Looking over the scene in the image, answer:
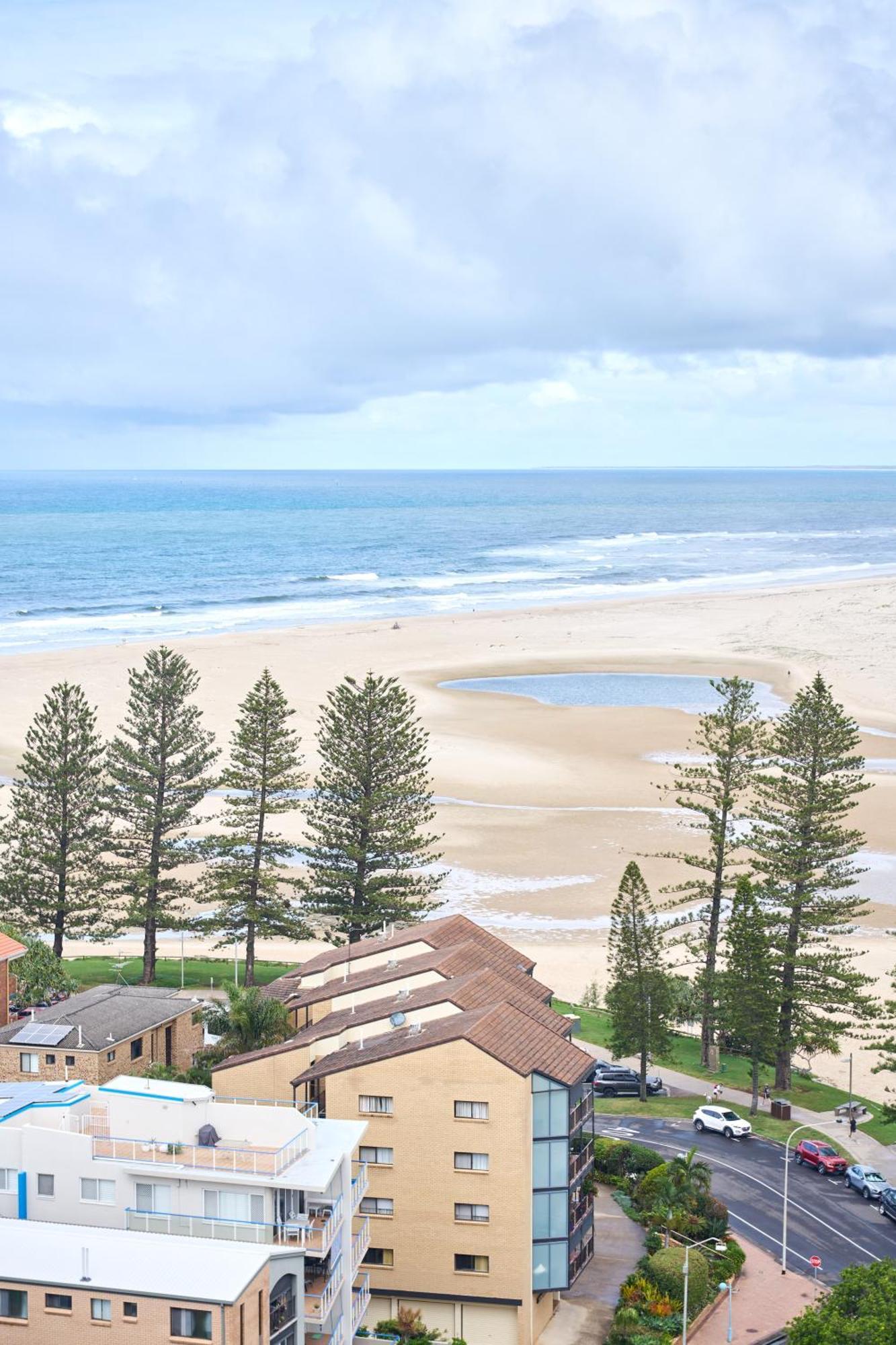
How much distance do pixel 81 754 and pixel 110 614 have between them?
8861cm

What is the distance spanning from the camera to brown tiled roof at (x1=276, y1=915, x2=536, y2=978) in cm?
4266

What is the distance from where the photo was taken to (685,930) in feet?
198

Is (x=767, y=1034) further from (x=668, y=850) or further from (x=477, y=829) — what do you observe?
(x=477, y=829)

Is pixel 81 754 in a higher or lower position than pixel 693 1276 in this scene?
higher

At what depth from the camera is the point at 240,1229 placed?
2950cm

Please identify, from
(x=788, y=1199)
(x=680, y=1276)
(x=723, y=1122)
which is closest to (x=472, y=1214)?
(x=680, y=1276)

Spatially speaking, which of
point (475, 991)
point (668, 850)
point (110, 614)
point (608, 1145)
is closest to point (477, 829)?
point (668, 850)

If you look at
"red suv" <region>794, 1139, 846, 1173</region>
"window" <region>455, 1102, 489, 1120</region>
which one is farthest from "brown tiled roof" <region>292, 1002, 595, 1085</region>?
"red suv" <region>794, 1139, 846, 1173</region>

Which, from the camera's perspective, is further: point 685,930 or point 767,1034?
A: point 685,930

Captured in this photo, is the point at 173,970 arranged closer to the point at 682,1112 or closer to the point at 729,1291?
the point at 682,1112

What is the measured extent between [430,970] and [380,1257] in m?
7.23

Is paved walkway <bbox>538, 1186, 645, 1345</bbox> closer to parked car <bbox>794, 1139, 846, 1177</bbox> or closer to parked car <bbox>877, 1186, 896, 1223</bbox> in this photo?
parked car <bbox>794, 1139, 846, 1177</bbox>

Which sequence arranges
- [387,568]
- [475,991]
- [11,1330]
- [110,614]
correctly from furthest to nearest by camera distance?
1. [387,568]
2. [110,614]
3. [475,991]
4. [11,1330]

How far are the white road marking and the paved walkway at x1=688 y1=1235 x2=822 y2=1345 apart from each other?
8.05 ft
